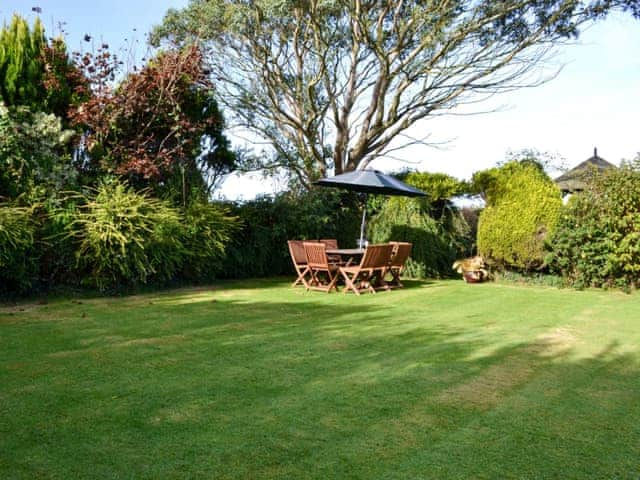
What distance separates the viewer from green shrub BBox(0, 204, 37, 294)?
8.89 meters

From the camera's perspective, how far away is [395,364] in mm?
5141

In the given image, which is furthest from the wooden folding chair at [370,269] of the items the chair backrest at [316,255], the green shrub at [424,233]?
the green shrub at [424,233]

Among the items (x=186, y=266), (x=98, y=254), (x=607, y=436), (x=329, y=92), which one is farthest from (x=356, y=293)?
(x=329, y=92)

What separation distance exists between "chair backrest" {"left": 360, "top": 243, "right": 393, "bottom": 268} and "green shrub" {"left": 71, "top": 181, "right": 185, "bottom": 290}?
3331 millimetres

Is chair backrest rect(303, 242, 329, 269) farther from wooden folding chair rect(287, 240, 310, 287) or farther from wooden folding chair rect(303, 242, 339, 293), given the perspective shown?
wooden folding chair rect(287, 240, 310, 287)

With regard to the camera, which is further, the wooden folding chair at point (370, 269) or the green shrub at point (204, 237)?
the green shrub at point (204, 237)

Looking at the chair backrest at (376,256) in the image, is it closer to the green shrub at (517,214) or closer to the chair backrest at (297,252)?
the chair backrest at (297,252)

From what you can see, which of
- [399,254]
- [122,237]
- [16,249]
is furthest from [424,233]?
[16,249]

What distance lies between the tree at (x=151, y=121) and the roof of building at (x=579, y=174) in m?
7.72

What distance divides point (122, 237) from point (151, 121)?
10.5ft

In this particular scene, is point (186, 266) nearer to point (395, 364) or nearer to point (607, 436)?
point (395, 364)

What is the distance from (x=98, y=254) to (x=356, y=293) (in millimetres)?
4386

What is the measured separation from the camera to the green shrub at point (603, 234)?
433 inches

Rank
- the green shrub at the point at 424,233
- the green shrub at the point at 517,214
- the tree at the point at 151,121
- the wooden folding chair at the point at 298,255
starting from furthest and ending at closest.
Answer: the green shrub at the point at 424,233 < the green shrub at the point at 517,214 < the wooden folding chair at the point at 298,255 < the tree at the point at 151,121
